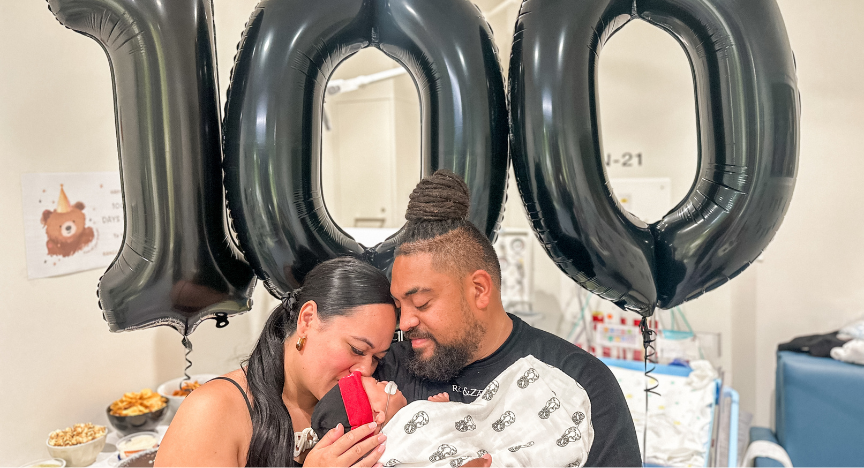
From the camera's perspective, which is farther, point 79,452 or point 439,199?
point 79,452

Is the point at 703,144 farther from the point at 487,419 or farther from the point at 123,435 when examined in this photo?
the point at 123,435

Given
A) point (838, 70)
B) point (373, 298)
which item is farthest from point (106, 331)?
point (838, 70)

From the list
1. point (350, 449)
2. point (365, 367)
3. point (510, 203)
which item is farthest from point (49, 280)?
point (510, 203)

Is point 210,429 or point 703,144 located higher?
point 703,144

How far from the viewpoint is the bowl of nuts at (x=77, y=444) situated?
1853mm

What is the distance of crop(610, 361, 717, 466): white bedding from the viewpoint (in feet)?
7.43

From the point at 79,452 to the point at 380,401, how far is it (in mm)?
1454

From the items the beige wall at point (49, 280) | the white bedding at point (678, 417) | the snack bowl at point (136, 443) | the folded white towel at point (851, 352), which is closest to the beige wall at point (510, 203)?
the beige wall at point (49, 280)

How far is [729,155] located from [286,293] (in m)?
0.90

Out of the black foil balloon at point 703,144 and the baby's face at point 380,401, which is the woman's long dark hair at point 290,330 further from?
the black foil balloon at point 703,144

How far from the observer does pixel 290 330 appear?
1.18 metres

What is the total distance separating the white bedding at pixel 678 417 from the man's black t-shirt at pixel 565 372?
1306 millimetres

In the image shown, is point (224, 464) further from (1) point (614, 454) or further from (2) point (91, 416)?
(2) point (91, 416)

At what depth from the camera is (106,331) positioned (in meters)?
2.27
